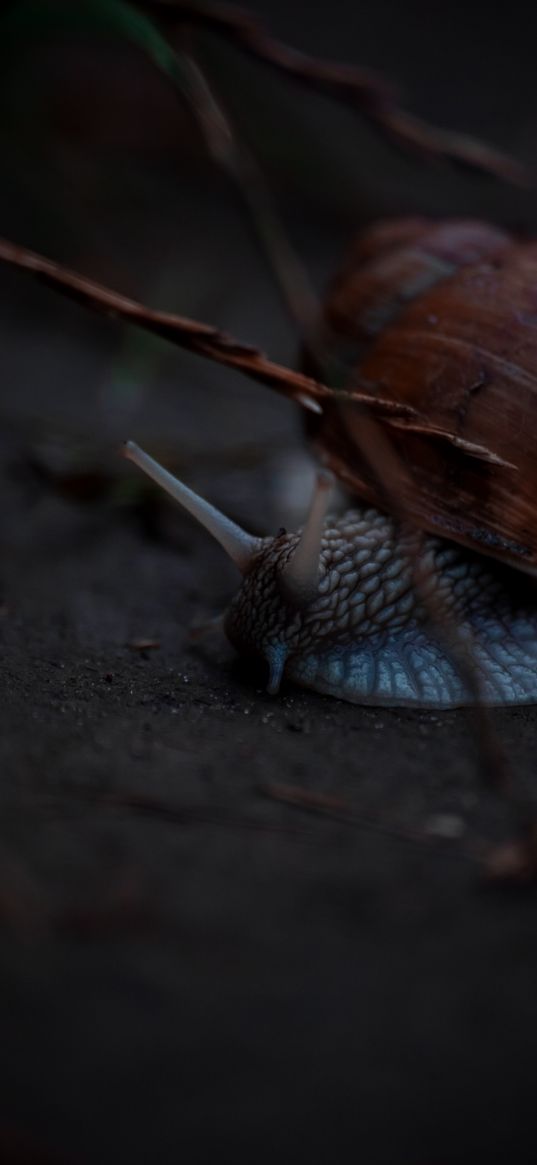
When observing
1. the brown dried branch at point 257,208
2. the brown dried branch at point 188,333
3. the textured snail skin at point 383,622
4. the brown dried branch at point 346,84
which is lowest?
the textured snail skin at point 383,622

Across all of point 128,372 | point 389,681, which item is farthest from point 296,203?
point 389,681

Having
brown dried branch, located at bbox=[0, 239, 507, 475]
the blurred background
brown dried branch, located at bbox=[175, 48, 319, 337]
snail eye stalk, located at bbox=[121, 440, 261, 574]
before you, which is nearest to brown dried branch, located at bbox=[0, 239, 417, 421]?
brown dried branch, located at bbox=[0, 239, 507, 475]

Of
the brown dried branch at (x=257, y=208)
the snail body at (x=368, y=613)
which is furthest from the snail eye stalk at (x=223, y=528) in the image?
the brown dried branch at (x=257, y=208)

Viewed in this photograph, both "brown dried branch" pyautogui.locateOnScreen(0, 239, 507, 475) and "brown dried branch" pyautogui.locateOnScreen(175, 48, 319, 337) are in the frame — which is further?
"brown dried branch" pyautogui.locateOnScreen(175, 48, 319, 337)

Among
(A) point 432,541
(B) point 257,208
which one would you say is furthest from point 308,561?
(B) point 257,208

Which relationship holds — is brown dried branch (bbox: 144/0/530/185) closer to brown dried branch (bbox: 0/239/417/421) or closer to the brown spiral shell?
the brown spiral shell

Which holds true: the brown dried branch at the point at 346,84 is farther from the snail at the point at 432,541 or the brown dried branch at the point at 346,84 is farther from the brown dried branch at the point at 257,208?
the snail at the point at 432,541

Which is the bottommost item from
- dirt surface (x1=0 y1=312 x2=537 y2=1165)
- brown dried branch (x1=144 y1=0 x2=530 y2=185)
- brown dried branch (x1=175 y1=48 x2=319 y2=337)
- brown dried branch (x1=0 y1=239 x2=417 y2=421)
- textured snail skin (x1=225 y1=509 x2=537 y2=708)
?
dirt surface (x1=0 y1=312 x2=537 y2=1165)
